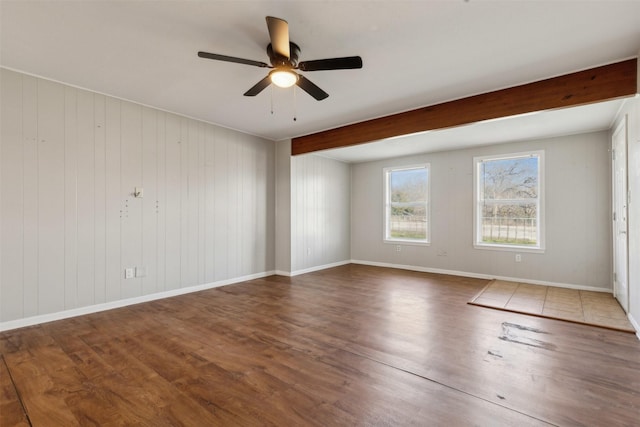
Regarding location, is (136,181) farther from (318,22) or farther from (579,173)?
(579,173)

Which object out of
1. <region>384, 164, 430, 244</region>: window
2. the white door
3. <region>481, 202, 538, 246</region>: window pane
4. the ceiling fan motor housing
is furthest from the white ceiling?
<region>384, 164, 430, 244</region>: window

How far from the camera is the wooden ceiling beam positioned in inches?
109

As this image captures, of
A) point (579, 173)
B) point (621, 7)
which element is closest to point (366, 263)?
point (579, 173)

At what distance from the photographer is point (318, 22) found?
225 cm

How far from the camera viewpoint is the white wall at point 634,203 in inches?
110

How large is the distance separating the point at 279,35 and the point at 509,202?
197 inches

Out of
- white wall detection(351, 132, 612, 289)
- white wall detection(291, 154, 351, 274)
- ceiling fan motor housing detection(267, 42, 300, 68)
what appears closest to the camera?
ceiling fan motor housing detection(267, 42, 300, 68)

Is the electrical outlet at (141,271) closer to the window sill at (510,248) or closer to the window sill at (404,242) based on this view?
the window sill at (404,242)

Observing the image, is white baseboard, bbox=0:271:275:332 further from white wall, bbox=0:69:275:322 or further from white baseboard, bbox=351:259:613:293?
white baseboard, bbox=351:259:613:293

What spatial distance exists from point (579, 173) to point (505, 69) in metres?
2.95

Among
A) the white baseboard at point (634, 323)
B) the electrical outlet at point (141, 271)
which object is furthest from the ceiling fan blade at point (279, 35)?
the white baseboard at point (634, 323)

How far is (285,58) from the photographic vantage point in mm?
2373

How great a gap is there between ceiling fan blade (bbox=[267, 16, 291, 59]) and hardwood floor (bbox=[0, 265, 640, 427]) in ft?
8.06

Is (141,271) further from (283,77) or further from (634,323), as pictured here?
(634,323)
